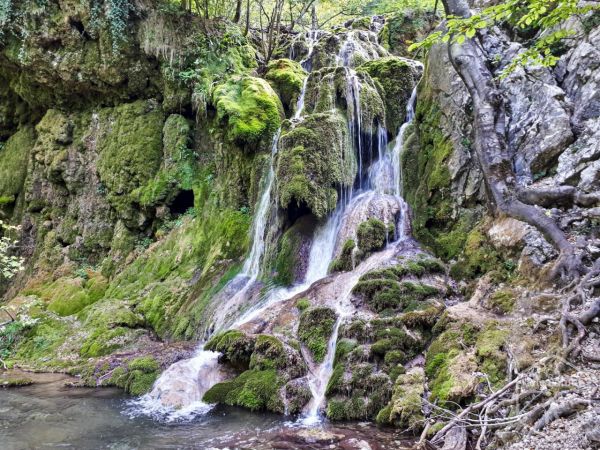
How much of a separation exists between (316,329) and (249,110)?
7.84m

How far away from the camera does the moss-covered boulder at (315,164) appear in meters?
10.6

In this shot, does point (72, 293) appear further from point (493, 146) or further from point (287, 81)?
point (493, 146)

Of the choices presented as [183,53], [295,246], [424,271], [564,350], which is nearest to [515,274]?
[424,271]

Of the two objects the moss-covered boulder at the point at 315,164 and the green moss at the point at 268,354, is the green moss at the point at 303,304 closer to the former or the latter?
the green moss at the point at 268,354

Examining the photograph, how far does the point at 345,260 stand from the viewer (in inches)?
377

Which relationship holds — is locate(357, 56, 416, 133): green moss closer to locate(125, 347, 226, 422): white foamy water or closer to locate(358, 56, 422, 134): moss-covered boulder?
locate(358, 56, 422, 134): moss-covered boulder

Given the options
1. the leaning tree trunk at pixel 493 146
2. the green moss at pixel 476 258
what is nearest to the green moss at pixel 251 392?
the green moss at pixel 476 258

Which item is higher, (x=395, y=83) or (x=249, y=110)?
(x=395, y=83)

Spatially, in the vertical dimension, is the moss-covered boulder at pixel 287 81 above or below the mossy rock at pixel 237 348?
above

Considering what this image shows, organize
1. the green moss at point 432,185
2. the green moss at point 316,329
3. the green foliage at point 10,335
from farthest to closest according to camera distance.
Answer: the green foliage at point 10,335 < the green moss at point 432,185 < the green moss at point 316,329

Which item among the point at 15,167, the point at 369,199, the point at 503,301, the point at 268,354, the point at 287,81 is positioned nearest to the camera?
the point at 503,301

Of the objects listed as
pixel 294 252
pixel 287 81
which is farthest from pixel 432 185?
pixel 287 81

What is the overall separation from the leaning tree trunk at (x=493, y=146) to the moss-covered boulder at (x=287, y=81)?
6.91m

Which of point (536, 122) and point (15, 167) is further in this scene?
point (15, 167)
